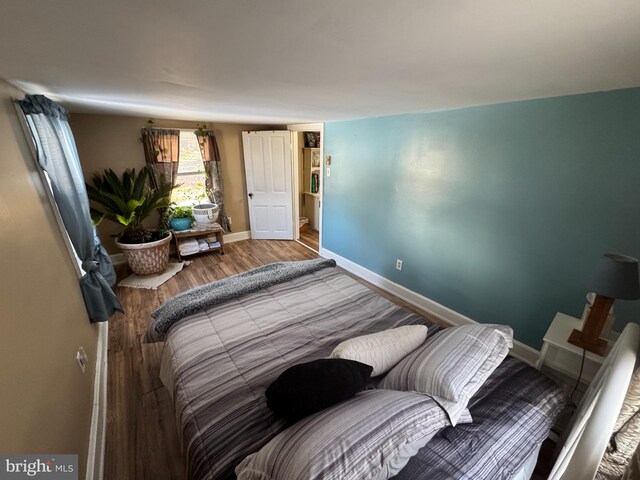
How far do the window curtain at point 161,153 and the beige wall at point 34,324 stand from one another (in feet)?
6.70

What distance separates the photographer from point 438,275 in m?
2.68

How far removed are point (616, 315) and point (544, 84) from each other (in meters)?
1.53

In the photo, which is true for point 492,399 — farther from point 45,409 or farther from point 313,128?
point 313,128

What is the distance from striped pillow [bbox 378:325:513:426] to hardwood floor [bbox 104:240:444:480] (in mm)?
1365

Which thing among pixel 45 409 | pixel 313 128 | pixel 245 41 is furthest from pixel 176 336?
pixel 313 128

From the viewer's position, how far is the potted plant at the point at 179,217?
3.89 metres

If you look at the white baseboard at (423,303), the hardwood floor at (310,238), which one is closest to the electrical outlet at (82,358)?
the white baseboard at (423,303)

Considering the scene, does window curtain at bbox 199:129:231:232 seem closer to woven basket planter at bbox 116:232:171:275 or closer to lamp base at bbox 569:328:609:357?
woven basket planter at bbox 116:232:171:275

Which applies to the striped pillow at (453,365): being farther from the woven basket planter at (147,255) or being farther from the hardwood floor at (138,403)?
Result: the woven basket planter at (147,255)

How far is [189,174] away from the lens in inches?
163

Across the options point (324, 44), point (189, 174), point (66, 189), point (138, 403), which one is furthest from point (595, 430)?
point (189, 174)

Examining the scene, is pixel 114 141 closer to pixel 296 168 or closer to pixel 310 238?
pixel 296 168

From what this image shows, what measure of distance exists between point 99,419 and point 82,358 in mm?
394

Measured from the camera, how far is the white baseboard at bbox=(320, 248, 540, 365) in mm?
2121
